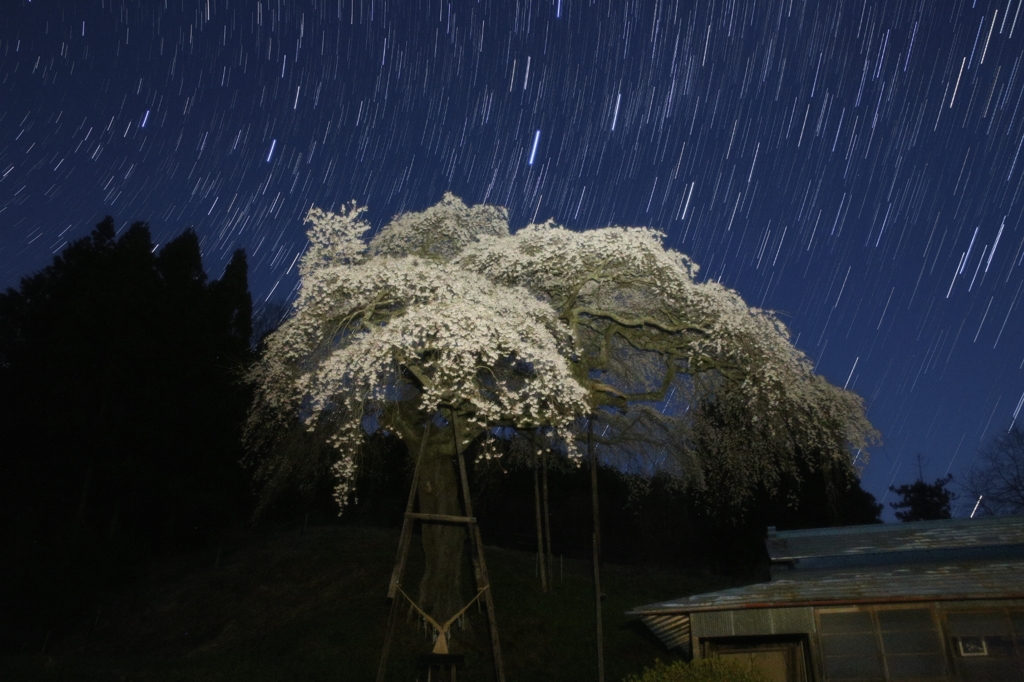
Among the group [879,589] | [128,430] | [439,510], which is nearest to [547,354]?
[439,510]

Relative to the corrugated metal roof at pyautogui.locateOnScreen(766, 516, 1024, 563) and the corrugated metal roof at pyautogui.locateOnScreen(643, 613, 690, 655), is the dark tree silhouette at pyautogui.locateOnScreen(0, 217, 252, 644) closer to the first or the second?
the corrugated metal roof at pyautogui.locateOnScreen(643, 613, 690, 655)

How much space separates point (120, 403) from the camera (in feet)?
97.8

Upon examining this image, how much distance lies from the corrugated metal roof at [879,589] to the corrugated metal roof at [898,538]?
1.24 meters

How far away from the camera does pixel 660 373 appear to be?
2253cm

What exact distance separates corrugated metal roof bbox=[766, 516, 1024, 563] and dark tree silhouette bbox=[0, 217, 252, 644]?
19642 mm

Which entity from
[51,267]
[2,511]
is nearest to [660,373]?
[2,511]

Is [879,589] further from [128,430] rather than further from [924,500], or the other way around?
[924,500]

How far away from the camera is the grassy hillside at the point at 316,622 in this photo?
17.5 metres

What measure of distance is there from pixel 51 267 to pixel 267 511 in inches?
612

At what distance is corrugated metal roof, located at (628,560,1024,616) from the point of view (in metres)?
12.0

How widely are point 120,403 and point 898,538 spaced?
2881 centimetres

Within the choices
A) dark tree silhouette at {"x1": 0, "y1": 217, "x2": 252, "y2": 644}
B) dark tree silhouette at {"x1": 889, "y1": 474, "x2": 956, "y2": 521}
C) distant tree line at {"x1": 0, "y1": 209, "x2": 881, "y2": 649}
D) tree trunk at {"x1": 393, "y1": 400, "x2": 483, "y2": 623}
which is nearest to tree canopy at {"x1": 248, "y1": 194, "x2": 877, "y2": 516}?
tree trunk at {"x1": 393, "y1": 400, "x2": 483, "y2": 623}

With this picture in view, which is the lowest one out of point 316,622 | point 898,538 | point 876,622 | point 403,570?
point 316,622

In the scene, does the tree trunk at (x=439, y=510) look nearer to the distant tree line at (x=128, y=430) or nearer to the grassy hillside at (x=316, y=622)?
the grassy hillside at (x=316, y=622)
